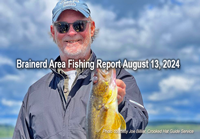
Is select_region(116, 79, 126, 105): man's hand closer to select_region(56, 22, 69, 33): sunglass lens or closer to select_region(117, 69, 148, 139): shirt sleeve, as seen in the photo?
select_region(117, 69, 148, 139): shirt sleeve

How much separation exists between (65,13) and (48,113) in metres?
2.40

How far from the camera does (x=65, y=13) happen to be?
612cm

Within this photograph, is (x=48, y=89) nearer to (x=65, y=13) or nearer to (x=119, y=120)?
(x=65, y=13)

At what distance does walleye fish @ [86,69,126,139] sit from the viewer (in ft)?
12.8

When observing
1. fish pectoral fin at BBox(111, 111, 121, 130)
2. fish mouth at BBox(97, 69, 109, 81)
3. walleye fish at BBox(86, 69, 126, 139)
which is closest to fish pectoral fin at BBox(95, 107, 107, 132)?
walleye fish at BBox(86, 69, 126, 139)

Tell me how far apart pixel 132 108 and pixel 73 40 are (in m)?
2.25

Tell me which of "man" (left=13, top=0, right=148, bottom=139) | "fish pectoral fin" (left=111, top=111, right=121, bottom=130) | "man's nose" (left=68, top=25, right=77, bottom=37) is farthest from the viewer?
"man's nose" (left=68, top=25, right=77, bottom=37)

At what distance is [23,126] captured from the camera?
581cm

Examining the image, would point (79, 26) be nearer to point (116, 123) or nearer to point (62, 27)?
point (62, 27)

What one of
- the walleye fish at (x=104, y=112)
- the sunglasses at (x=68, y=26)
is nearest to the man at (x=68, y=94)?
the sunglasses at (x=68, y=26)

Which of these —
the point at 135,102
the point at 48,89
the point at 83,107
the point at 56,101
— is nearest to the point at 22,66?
the point at 48,89

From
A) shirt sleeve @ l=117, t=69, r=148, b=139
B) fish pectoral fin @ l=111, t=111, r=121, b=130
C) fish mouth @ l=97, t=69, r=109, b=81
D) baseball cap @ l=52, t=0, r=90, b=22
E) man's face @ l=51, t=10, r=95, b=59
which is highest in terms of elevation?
baseball cap @ l=52, t=0, r=90, b=22

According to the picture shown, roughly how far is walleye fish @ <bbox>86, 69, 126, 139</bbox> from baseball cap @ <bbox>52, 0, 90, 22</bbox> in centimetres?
249

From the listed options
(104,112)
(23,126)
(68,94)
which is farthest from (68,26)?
(104,112)
